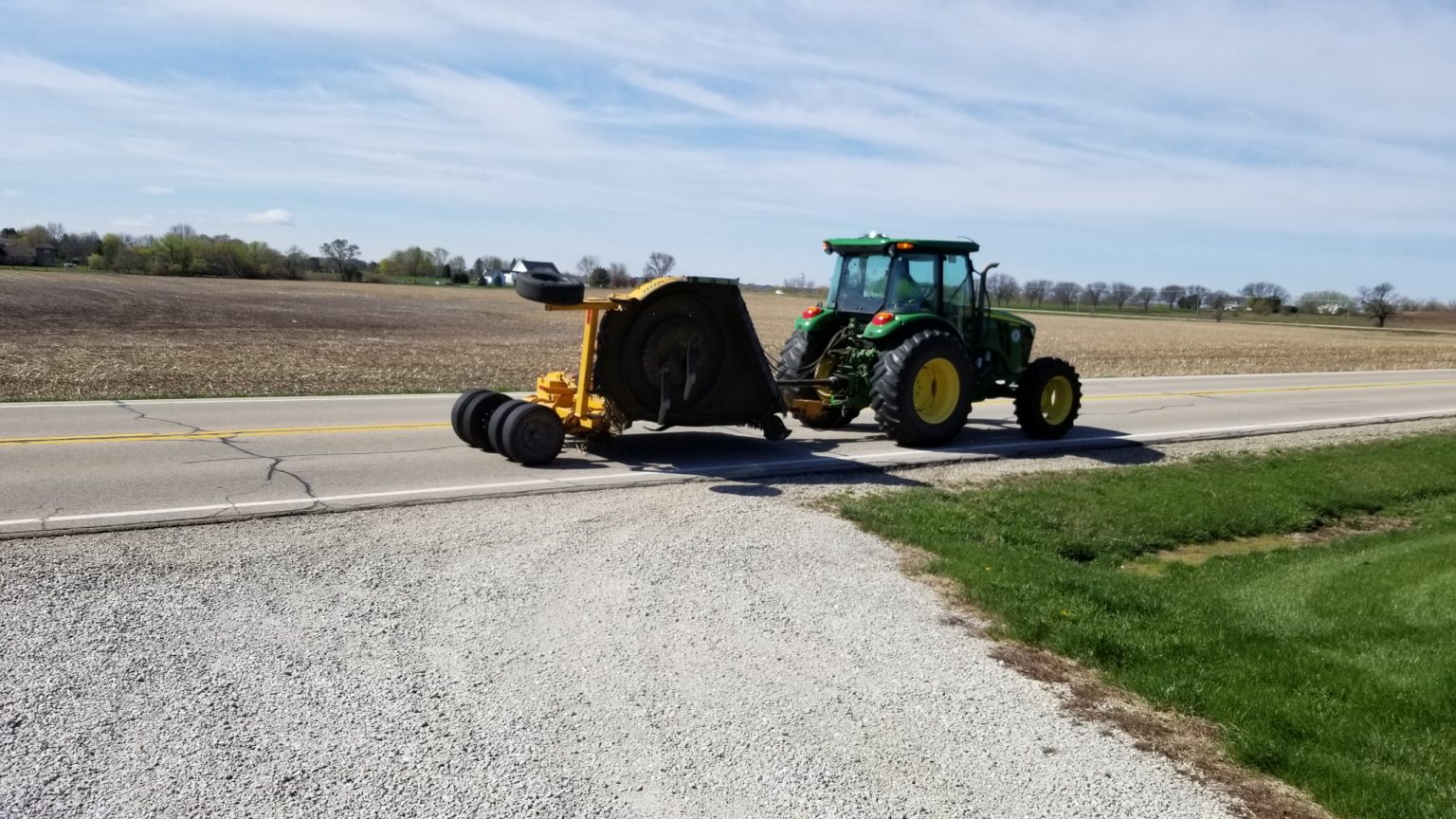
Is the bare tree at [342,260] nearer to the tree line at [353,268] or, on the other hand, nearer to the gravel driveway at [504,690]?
the tree line at [353,268]

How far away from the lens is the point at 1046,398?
45.6ft

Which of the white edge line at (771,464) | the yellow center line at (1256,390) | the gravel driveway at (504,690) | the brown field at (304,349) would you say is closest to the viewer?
the gravel driveway at (504,690)

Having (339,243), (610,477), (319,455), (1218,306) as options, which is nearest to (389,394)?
(319,455)

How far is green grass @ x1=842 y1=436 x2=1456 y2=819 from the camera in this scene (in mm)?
5074

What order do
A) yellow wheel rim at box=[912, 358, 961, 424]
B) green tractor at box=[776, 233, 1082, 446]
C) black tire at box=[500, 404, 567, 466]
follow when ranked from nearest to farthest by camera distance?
1. black tire at box=[500, 404, 567, 466]
2. green tractor at box=[776, 233, 1082, 446]
3. yellow wheel rim at box=[912, 358, 961, 424]

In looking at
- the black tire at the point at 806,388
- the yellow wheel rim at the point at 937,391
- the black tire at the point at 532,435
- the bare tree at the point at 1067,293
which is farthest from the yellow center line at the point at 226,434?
the bare tree at the point at 1067,293

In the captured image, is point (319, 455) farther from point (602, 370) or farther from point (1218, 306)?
point (1218, 306)

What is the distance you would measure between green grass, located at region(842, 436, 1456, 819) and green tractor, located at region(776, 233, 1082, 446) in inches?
69.1

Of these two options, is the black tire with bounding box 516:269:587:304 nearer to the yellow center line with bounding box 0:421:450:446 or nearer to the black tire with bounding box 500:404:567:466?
the black tire with bounding box 500:404:567:466

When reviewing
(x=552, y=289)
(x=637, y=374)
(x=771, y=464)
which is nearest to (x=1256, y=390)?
(x=771, y=464)

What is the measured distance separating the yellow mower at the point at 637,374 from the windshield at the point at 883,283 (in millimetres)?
2745

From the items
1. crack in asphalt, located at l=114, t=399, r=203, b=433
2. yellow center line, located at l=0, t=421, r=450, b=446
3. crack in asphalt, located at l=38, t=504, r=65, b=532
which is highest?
crack in asphalt, located at l=114, t=399, r=203, b=433

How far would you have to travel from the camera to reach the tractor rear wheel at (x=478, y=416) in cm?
1045

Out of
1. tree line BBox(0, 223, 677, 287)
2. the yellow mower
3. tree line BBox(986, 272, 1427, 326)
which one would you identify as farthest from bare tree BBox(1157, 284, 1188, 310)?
the yellow mower
